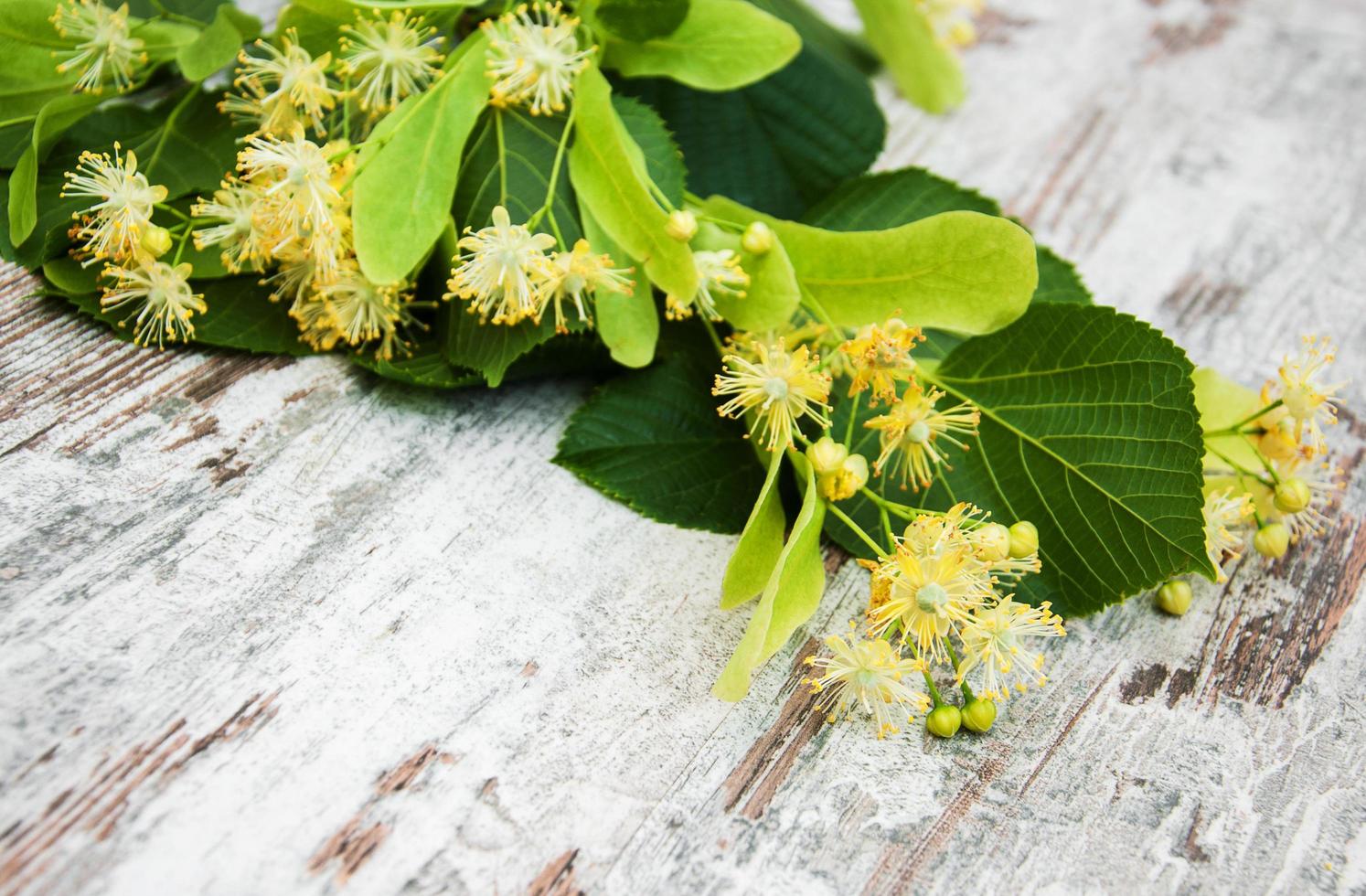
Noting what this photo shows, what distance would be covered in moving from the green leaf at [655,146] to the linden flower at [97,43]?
0.38m

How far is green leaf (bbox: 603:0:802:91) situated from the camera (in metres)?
0.88

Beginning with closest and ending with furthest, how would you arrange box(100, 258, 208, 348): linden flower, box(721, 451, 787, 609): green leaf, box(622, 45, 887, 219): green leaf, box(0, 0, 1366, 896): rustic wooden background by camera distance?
box(0, 0, 1366, 896): rustic wooden background → box(721, 451, 787, 609): green leaf → box(100, 258, 208, 348): linden flower → box(622, 45, 887, 219): green leaf

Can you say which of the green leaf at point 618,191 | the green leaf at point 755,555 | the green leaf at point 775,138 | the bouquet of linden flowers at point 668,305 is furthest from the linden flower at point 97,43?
the green leaf at point 755,555

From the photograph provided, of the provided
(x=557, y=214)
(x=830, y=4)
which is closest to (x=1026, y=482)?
(x=557, y=214)

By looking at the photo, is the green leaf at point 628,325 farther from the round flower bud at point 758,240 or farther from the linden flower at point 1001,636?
the linden flower at point 1001,636

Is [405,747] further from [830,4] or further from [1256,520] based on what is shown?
[830,4]

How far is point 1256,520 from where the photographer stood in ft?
2.84

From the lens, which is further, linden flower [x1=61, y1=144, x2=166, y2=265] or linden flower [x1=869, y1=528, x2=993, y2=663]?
linden flower [x1=61, y1=144, x2=166, y2=265]

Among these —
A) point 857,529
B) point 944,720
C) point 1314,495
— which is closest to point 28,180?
point 857,529

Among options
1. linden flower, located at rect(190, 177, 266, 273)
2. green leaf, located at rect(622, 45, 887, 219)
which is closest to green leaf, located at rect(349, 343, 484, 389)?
linden flower, located at rect(190, 177, 266, 273)

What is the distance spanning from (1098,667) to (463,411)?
1.69ft

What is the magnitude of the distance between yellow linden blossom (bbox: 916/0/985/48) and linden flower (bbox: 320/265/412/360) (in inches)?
29.3

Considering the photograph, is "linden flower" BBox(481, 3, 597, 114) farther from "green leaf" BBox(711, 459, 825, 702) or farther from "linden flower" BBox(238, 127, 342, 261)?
"green leaf" BBox(711, 459, 825, 702)

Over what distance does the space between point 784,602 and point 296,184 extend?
435mm
